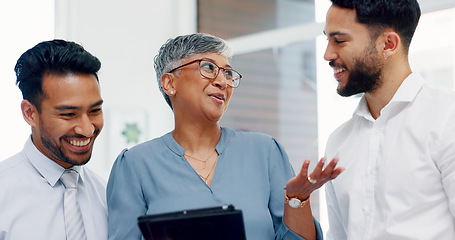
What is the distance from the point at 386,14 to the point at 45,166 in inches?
50.8

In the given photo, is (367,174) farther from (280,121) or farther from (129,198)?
(280,121)

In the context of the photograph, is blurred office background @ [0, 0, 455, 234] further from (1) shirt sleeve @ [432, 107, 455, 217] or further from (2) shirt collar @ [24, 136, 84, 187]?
(1) shirt sleeve @ [432, 107, 455, 217]

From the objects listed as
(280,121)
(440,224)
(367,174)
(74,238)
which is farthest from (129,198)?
(280,121)

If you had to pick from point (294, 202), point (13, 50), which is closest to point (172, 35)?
point (13, 50)

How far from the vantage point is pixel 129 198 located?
1.93 m

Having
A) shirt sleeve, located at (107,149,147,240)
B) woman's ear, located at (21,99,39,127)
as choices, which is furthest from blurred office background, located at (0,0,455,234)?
shirt sleeve, located at (107,149,147,240)

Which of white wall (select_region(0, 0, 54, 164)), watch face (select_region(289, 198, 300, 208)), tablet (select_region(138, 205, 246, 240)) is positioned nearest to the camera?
tablet (select_region(138, 205, 246, 240))

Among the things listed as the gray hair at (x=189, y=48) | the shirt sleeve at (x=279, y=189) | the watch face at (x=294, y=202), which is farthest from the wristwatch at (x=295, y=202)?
the gray hair at (x=189, y=48)

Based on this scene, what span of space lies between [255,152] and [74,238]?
693mm

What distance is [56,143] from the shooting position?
6.62 ft

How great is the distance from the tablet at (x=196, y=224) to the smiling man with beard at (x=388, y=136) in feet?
1.60

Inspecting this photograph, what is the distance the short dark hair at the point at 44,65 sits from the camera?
2021 mm

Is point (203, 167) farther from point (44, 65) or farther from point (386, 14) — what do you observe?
point (386, 14)

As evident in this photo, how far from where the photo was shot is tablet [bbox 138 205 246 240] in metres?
1.54
